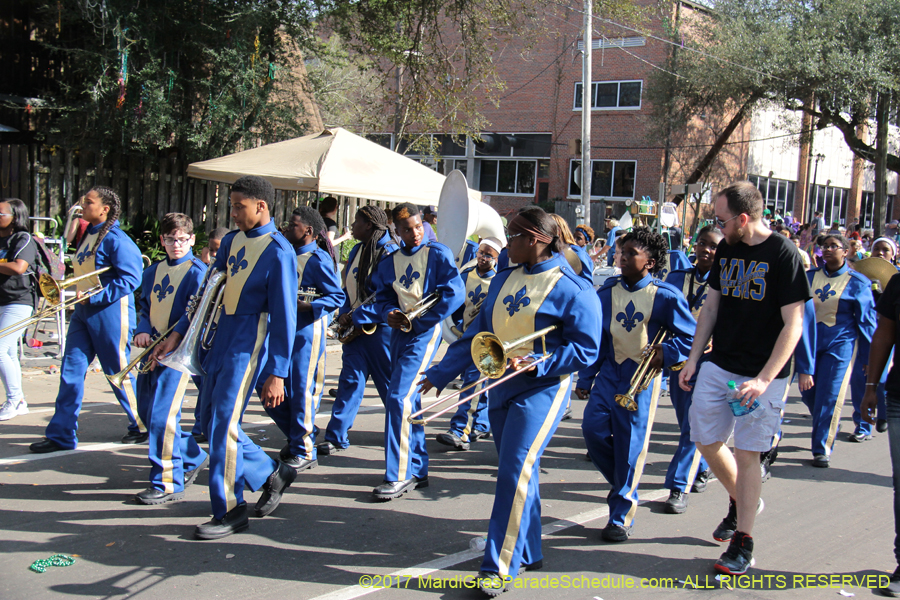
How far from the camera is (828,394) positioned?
6984 millimetres

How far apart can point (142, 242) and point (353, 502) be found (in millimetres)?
9675

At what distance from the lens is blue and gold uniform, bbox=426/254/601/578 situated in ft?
12.6

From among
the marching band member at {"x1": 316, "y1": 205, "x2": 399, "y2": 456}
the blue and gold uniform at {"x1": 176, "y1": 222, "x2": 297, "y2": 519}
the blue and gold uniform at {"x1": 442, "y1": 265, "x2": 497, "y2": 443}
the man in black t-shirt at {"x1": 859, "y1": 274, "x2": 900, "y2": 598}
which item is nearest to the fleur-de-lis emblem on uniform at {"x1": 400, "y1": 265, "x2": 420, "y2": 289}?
the marching band member at {"x1": 316, "y1": 205, "x2": 399, "y2": 456}

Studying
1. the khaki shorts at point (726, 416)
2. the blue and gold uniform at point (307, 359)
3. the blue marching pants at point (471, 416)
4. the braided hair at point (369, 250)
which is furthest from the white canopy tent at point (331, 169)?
the khaki shorts at point (726, 416)

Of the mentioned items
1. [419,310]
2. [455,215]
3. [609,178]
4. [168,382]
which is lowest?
[168,382]

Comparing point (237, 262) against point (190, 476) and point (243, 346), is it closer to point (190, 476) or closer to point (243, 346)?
point (243, 346)

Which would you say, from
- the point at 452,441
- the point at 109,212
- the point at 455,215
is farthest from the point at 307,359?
the point at 455,215

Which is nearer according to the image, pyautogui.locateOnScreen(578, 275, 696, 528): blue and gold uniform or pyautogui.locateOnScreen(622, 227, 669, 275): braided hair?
pyautogui.locateOnScreen(578, 275, 696, 528): blue and gold uniform

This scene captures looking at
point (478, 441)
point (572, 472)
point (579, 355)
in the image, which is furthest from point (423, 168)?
point (579, 355)

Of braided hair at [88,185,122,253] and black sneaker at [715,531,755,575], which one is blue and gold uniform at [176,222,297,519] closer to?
braided hair at [88,185,122,253]

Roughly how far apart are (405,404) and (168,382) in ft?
5.40

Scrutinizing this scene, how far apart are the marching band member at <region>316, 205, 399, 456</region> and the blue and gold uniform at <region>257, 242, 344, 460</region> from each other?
0.68ft

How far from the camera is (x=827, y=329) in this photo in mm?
7141

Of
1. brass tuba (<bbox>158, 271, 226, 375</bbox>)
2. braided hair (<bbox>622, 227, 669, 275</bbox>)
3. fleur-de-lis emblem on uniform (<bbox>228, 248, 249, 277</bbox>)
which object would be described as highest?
braided hair (<bbox>622, 227, 669, 275</bbox>)
